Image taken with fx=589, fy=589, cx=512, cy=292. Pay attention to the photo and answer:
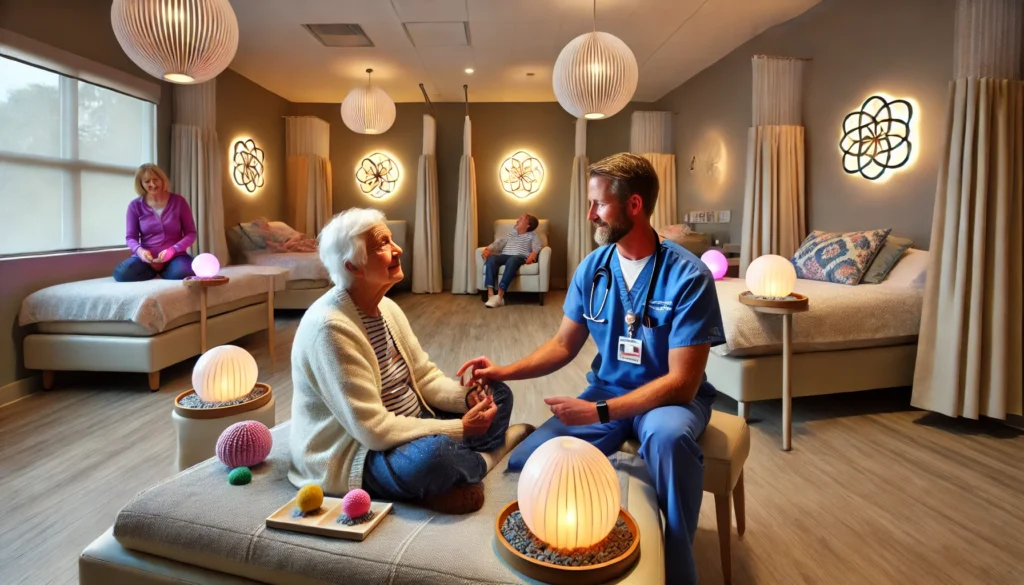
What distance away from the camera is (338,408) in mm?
1277

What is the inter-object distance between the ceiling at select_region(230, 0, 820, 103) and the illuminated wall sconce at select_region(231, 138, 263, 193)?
0.80m

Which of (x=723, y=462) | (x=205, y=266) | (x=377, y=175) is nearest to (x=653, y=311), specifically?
(x=723, y=462)

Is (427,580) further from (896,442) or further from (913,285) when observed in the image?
(913,285)

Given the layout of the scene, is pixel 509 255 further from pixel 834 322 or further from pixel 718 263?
pixel 834 322

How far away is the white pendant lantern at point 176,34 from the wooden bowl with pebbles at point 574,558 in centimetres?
289

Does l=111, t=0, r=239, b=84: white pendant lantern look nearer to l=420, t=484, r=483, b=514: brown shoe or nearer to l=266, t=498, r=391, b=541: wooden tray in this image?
l=266, t=498, r=391, b=541: wooden tray

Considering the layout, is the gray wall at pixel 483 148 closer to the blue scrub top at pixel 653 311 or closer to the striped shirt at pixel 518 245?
the striped shirt at pixel 518 245

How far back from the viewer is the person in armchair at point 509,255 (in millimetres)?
6840

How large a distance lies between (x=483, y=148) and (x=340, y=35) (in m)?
3.28

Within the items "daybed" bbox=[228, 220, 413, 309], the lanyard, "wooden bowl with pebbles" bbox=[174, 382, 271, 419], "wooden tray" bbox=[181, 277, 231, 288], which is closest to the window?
"wooden tray" bbox=[181, 277, 231, 288]

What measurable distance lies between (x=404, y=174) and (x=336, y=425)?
7.46 m

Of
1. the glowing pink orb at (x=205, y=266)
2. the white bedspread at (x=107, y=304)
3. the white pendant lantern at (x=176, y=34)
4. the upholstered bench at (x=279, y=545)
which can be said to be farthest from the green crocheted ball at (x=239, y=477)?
the glowing pink orb at (x=205, y=266)

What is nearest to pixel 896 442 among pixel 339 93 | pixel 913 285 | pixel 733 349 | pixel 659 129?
pixel 733 349

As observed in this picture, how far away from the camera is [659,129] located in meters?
7.34
